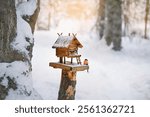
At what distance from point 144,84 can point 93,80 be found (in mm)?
1578

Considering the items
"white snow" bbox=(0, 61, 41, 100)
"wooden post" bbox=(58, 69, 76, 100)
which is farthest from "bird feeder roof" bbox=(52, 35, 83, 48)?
Result: "white snow" bbox=(0, 61, 41, 100)

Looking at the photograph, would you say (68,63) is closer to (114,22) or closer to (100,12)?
(114,22)

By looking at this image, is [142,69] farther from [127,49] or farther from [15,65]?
[15,65]

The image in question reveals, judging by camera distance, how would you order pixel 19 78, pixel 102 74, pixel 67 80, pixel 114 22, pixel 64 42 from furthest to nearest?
pixel 114 22, pixel 102 74, pixel 19 78, pixel 67 80, pixel 64 42

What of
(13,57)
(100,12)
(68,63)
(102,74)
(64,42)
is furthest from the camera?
(100,12)

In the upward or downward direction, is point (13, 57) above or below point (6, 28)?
below

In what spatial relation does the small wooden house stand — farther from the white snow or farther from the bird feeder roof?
the white snow

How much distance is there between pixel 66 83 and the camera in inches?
280

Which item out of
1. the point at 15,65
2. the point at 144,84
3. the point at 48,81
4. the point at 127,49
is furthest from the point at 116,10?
the point at 15,65

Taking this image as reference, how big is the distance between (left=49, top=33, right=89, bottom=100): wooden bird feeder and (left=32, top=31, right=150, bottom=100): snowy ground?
158 centimetres

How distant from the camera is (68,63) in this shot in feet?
22.8

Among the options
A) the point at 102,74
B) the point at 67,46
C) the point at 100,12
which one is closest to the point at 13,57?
the point at 67,46

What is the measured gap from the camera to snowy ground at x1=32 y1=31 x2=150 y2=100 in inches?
387

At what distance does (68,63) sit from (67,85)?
47 centimetres
